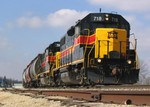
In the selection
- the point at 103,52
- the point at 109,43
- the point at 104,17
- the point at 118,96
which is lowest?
the point at 118,96

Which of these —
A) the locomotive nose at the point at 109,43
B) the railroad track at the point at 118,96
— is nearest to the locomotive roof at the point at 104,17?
the locomotive nose at the point at 109,43

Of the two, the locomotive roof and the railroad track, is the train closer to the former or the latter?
the locomotive roof

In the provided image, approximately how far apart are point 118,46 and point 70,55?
4108mm

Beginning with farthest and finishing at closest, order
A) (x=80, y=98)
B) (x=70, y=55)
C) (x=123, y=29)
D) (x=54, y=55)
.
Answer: (x=54, y=55) < (x=70, y=55) < (x=123, y=29) < (x=80, y=98)

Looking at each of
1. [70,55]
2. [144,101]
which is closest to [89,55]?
[70,55]

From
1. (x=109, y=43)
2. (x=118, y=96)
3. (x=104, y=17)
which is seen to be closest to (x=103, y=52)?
(x=109, y=43)

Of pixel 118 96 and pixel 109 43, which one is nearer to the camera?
pixel 118 96

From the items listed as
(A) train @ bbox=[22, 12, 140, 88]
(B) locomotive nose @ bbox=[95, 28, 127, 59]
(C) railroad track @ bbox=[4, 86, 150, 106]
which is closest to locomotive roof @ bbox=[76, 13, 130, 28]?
(A) train @ bbox=[22, 12, 140, 88]

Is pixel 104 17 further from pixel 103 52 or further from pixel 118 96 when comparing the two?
pixel 118 96

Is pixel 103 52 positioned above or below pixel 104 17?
below

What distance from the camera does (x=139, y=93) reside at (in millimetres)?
8672

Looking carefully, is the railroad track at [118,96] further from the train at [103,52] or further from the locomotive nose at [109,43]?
the locomotive nose at [109,43]

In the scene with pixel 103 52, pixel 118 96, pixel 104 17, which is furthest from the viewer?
pixel 104 17

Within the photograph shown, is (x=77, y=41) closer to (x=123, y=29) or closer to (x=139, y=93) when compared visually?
(x=123, y=29)
